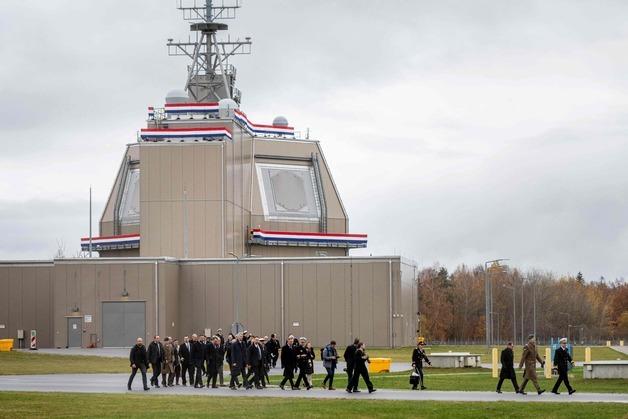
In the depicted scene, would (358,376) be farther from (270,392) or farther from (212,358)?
(212,358)

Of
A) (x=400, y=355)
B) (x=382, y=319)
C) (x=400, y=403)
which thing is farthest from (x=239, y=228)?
(x=400, y=403)

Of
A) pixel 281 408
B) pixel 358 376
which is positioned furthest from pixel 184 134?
pixel 281 408

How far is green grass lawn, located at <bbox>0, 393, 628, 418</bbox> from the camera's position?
32750 mm

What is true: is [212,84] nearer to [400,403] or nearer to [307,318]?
[307,318]

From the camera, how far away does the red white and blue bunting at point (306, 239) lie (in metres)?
99.9

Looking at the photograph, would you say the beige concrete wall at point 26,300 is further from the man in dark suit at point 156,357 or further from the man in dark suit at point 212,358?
the man in dark suit at point 156,357

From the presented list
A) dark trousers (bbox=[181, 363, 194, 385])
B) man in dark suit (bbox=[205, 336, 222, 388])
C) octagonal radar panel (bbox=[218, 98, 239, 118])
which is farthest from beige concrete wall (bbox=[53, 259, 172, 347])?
man in dark suit (bbox=[205, 336, 222, 388])

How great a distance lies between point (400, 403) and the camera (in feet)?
117

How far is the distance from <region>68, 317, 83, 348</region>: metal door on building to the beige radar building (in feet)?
0.30

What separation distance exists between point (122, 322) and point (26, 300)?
10.3m

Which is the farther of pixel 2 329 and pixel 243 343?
pixel 2 329

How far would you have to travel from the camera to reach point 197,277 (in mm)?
89312

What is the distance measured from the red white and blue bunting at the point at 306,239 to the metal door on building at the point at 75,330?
1881cm

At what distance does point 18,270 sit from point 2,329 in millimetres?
4323
